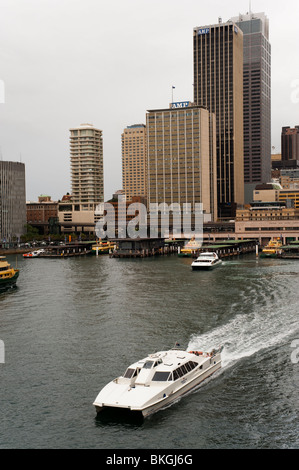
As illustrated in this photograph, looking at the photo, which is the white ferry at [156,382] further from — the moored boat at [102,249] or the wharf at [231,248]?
the moored boat at [102,249]

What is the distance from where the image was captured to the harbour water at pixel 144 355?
28.6m

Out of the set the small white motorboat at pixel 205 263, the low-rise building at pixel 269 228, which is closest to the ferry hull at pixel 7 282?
the small white motorboat at pixel 205 263

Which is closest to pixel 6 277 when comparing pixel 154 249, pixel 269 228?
pixel 154 249

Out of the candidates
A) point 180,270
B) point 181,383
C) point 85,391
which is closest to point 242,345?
point 181,383

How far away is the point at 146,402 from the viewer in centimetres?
3058

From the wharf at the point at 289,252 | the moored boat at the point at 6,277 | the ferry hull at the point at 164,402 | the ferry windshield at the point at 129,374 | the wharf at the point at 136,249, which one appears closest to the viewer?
the ferry hull at the point at 164,402

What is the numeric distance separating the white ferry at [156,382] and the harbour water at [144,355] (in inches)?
30.1

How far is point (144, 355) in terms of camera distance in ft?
136

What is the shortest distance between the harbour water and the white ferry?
77cm

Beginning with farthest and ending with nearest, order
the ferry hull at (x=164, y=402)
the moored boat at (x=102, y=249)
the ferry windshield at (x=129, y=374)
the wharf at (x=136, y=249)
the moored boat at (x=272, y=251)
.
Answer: the moored boat at (x=102, y=249) < the wharf at (x=136, y=249) < the moored boat at (x=272, y=251) < the ferry windshield at (x=129, y=374) < the ferry hull at (x=164, y=402)

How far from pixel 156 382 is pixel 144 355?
8.77 meters

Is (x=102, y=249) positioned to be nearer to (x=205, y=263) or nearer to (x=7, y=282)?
(x=205, y=263)
